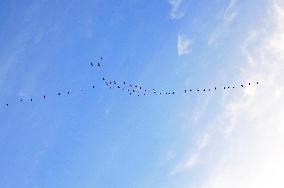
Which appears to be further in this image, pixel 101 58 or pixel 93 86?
pixel 93 86

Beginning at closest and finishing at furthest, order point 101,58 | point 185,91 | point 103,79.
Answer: point 101,58 → point 103,79 → point 185,91

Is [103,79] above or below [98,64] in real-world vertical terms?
below

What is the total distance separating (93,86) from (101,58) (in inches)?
334

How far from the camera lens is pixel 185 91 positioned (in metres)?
45.2

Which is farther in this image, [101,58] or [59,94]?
[59,94]

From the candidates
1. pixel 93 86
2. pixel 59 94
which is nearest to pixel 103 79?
pixel 93 86

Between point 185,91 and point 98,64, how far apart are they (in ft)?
76.5

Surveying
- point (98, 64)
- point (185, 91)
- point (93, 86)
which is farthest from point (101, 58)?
point (185, 91)

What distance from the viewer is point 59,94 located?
43.2 m

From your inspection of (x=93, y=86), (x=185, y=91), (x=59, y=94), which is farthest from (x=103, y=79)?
(x=185, y=91)

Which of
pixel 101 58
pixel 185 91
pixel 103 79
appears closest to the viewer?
pixel 101 58

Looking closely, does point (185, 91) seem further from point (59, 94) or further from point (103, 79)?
point (59, 94)

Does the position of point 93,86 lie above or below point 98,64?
below

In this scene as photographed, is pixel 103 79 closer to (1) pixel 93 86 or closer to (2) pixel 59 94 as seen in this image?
(1) pixel 93 86
